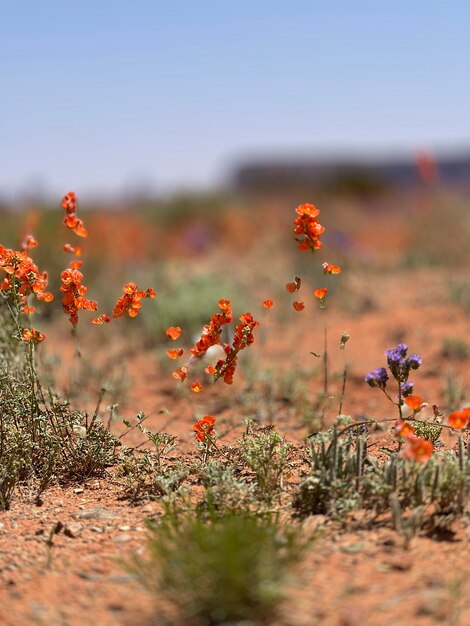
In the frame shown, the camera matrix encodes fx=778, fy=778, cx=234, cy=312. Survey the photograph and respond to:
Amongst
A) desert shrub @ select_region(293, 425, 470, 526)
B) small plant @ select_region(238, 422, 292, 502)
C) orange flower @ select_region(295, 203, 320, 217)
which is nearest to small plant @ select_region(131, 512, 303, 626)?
desert shrub @ select_region(293, 425, 470, 526)

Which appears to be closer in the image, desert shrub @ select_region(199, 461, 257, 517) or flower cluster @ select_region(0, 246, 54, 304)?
desert shrub @ select_region(199, 461, 257, 517)

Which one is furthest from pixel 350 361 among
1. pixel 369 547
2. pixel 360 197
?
pixel 360 197

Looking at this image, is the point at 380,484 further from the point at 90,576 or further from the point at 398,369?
the point at 90,576

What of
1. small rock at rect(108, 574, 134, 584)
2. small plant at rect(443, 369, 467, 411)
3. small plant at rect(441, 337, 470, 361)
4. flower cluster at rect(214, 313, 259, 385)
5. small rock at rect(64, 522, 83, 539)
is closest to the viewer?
small rock at rect(108, 574, 134, 584)

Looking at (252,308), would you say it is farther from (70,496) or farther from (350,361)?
(70,496)

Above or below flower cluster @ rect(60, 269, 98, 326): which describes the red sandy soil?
below

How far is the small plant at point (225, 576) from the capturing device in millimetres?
2059

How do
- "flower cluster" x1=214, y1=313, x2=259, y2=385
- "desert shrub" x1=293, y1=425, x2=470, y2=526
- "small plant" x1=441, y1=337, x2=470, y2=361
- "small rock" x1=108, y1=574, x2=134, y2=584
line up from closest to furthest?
"small rock" x1=108, y1=574, x2=134, y2=584 → "desert shrub" x1=293, y1=425, x2=470, y2=526 → "flower cluster" x1=214, y1=313, x2=259, y2=385 → "small plant" x1=441, y1=337, x2=470, y2=361

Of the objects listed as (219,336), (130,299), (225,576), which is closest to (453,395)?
(219,336)

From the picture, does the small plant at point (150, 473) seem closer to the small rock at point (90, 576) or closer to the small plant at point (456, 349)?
the small rock at point (90, 576)

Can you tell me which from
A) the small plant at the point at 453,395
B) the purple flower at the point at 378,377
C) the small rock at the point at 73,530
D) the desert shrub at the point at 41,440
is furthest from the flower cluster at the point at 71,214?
the small plant at the point at 453,395

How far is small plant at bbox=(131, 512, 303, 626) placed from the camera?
→ 6.75 ft

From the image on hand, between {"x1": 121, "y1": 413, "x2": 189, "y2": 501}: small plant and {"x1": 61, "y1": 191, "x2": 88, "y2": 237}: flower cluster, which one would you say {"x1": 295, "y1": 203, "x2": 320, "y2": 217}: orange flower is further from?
{"x1": 121, "y1": 413, "x2": 189, "y2": 501}: small plant

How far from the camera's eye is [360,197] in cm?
3095
